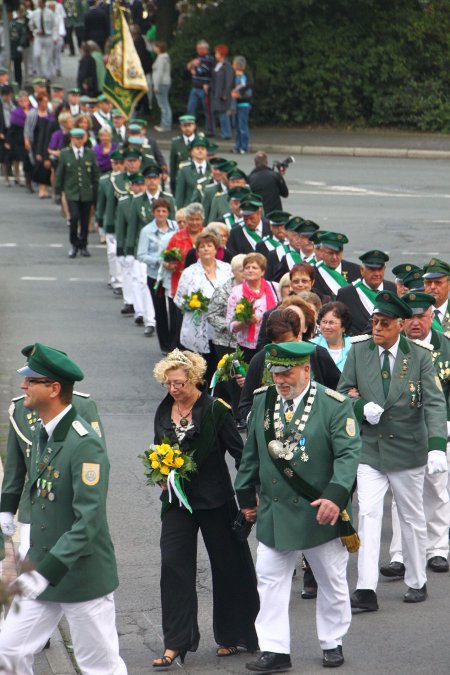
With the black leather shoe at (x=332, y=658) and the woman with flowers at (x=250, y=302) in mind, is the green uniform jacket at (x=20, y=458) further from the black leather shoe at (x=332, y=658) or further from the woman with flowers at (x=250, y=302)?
the woman with flowers at (x=250, y=302)

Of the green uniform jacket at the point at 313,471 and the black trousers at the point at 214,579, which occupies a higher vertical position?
the green uniform jacket at the point at 313,471

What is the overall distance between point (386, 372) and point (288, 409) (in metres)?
1.48

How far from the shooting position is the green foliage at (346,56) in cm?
3756

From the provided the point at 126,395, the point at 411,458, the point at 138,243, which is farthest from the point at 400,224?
the point at 411,458

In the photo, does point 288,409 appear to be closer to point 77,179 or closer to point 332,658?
point 332,658

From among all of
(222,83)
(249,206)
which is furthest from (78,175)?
(222,83)

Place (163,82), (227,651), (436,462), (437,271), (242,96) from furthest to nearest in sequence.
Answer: (163,82) → (242,96) → (437,271) → (436,462) → (227,651)

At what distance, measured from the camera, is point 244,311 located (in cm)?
1334

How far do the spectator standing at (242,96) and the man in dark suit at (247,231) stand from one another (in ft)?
60.0

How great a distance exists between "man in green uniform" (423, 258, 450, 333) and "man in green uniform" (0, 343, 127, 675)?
15.0 ft

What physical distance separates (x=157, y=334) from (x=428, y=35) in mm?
22478

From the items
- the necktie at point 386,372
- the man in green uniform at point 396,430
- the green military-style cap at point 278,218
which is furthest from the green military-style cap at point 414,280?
the green military-style cap at point 278,218

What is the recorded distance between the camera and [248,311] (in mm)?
13320

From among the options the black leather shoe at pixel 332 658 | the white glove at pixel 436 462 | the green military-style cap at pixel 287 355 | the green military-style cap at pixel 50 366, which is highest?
the green military-style cap at pixel 50 366
